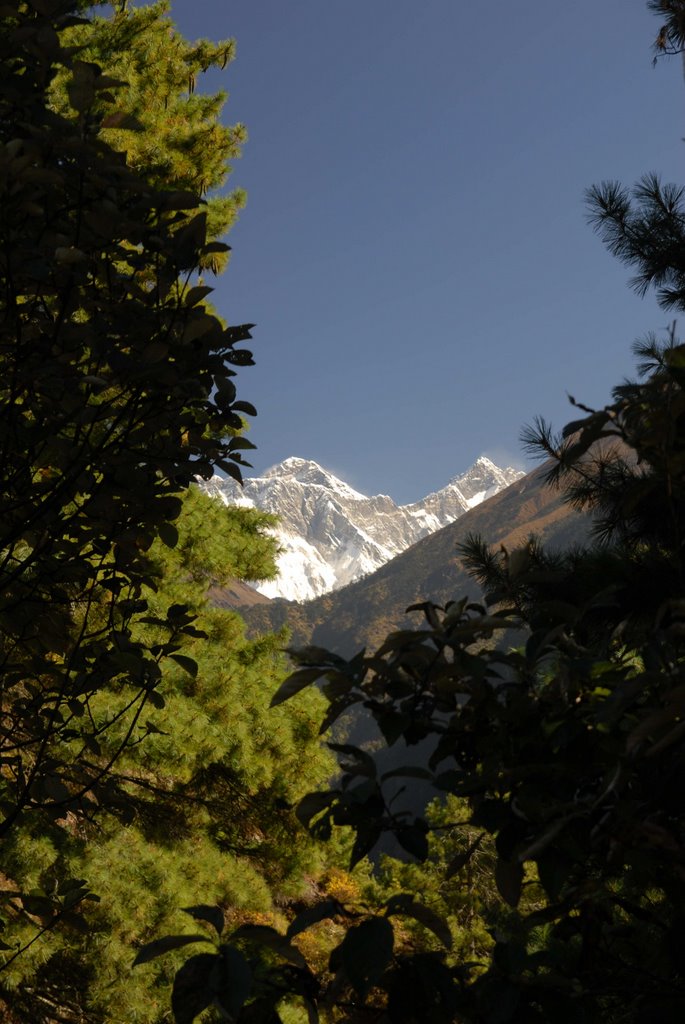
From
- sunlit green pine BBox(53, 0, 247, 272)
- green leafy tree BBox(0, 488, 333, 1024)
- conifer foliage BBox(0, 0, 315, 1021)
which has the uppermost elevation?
sunlit green pine BBox(53, 0, 247, 272)

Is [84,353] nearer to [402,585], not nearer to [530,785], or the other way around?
[530,785]

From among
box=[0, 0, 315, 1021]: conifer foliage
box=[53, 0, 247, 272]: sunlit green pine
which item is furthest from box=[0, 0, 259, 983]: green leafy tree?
box=[53, 0, 247, 272]: sunlit green pine

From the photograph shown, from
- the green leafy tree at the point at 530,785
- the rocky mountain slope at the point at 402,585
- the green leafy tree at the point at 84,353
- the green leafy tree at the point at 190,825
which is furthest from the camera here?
the rocky mountain slope at the point at 402,585

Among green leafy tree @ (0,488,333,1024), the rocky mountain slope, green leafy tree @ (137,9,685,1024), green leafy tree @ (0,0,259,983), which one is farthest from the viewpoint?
the rocky mountain slope

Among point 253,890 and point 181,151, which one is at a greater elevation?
point 181,151

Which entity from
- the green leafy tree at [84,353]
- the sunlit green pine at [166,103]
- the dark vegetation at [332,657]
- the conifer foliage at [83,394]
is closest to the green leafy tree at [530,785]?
the dark vegetation at [332,657]

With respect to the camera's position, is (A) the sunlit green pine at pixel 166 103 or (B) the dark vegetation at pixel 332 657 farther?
(A) the sunlit green pine at pixel 166 103

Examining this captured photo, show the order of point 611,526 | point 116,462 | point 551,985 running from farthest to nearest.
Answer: point 611,526, point 116,462, point 551,985

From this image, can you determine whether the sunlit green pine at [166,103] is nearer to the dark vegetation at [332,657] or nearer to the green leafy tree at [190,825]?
the green leafy tree at [190,825]

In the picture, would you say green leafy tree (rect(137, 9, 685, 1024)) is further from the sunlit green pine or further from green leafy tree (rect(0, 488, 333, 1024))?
the sunlit green pine

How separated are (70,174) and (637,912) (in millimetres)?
1801

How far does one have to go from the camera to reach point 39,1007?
19.9 ft

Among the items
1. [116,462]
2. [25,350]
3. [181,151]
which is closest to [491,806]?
[116,462]

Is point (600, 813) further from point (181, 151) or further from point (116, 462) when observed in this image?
point (181, 151)
